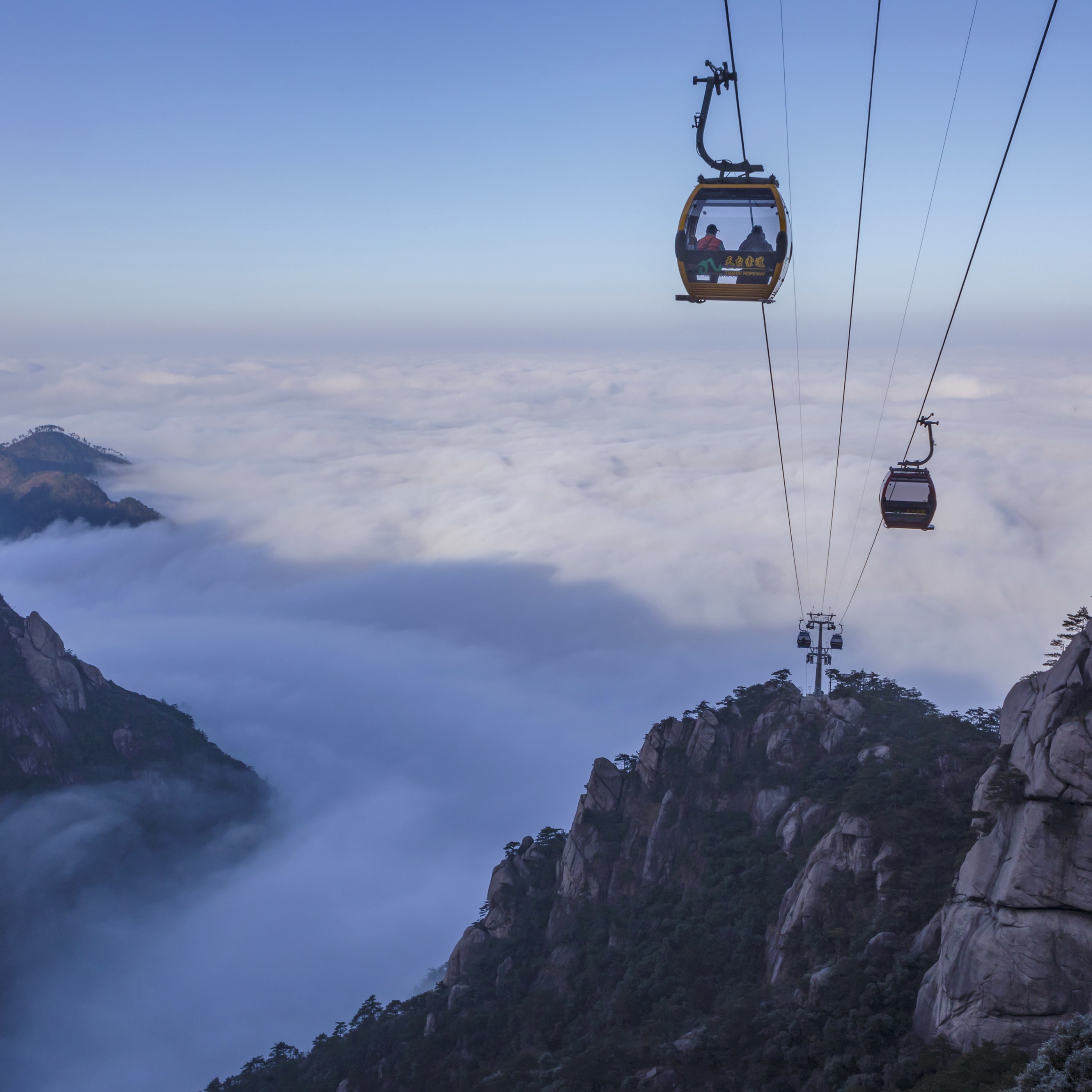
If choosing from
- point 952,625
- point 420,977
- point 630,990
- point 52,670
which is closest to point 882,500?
point 630,990

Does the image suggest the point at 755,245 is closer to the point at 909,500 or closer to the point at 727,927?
the point at 909,500

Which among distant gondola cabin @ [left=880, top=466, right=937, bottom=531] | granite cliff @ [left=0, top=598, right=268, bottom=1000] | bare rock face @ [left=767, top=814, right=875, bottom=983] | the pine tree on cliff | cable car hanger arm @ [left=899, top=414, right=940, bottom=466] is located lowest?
granite cliff @ [left=0, top=598, right=268, bottom=1000]

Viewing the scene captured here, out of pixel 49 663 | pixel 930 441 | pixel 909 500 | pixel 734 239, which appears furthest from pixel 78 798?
pixel 734 239

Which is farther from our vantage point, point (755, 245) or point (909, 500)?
point (909, 500)

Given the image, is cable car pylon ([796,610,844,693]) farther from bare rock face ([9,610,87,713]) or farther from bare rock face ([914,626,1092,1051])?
bare rock face ([9,610,87,713])

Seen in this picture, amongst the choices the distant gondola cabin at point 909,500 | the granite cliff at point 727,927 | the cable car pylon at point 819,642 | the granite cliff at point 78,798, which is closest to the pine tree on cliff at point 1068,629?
the granite cliff at point 727,927

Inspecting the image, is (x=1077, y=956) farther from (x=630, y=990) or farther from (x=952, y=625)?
(x=952, y=625)

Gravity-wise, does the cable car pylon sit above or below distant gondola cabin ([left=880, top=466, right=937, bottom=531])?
below

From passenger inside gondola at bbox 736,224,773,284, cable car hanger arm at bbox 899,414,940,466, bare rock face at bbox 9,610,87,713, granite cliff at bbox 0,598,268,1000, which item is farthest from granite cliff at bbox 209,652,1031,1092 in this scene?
bare rock face at bbox 9,610,87,713
